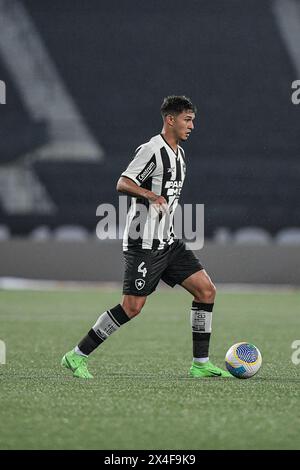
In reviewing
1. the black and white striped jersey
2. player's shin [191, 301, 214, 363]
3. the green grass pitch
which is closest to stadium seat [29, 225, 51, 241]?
the green grass pitch

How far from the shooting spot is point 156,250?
6629mm

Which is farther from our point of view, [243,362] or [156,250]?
[156,250]

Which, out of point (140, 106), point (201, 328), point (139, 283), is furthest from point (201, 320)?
point (140, 106)

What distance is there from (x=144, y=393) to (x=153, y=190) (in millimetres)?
1519

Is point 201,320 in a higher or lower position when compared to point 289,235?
lower

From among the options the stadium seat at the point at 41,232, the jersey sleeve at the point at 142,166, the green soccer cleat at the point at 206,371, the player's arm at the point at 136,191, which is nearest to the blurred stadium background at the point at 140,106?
the stadium seat at the point at 41,232

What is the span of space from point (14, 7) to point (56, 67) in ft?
5.87

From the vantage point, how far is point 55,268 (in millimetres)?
19047

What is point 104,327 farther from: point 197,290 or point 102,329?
point 197,290

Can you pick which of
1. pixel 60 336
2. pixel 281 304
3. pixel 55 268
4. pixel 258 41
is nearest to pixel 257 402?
pixel 60 336

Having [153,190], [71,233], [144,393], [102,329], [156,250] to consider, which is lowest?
[144,393]

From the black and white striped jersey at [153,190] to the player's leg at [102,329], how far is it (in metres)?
0.38

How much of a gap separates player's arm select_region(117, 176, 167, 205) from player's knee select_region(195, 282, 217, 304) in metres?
0.76

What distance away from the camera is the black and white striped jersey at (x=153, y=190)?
6.57 meters
